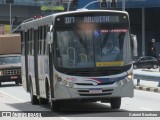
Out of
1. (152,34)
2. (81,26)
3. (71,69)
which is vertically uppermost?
(81,26)

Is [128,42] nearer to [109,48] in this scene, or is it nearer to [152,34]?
[109,48]

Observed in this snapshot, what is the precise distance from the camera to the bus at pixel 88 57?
16828mm

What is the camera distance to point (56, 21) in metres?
17.2

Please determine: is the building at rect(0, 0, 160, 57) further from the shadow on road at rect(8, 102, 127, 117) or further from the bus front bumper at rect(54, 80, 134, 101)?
the bus front bumper at rect(54, 80, 134, 101)

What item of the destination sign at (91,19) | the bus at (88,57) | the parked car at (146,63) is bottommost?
the parked car at (146,63)

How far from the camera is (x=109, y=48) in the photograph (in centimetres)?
1711

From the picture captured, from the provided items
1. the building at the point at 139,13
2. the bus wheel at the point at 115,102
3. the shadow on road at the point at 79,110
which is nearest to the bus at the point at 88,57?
the shadow on road at the point at 79,110

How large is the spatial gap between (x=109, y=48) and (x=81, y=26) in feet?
3.49

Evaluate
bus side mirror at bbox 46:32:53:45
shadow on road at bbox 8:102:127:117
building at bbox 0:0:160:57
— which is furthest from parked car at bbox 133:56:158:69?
bus side mirror at bbox 46:32:53:45

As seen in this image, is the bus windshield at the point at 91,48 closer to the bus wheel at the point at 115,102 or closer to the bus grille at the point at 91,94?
the bus grille at the point at 91,94

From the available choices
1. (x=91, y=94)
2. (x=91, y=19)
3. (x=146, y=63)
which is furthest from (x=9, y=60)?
(x=146, y=63)

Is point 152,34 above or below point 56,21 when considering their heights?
below

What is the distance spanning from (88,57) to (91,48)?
11.2 inches

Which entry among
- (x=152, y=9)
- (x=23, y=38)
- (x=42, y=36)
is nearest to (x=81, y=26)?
(x=42, y=36)
